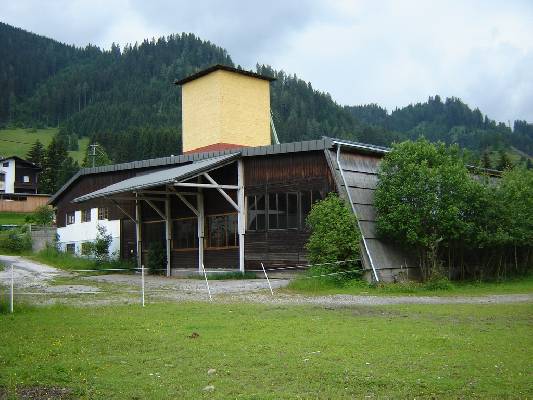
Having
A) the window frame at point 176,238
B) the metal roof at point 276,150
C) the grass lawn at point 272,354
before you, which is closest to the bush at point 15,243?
the metal roof at point 276,150

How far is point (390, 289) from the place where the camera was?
19500mm

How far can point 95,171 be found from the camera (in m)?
35.4

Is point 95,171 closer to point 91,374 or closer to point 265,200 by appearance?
point 265,200

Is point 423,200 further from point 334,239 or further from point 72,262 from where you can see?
point 72,262

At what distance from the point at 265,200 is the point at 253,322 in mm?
13393

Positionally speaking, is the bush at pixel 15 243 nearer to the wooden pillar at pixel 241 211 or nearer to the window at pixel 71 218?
the window at pixel 71 218

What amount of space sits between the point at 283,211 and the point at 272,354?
15813 millimetres

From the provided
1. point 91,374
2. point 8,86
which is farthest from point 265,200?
point 8,86

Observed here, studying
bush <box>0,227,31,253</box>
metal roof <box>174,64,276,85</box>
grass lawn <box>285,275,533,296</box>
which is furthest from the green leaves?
bush <box>0,227,31,253</box>

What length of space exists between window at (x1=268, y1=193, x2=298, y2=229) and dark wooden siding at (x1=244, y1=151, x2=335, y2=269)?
23 centimetres

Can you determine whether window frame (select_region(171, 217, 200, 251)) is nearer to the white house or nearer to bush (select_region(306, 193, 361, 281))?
the white house

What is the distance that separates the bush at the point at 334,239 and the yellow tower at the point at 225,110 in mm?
10076

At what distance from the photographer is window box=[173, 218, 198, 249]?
28.8 meters

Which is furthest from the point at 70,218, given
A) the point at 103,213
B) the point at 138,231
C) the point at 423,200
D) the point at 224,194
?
the point at 423,200
